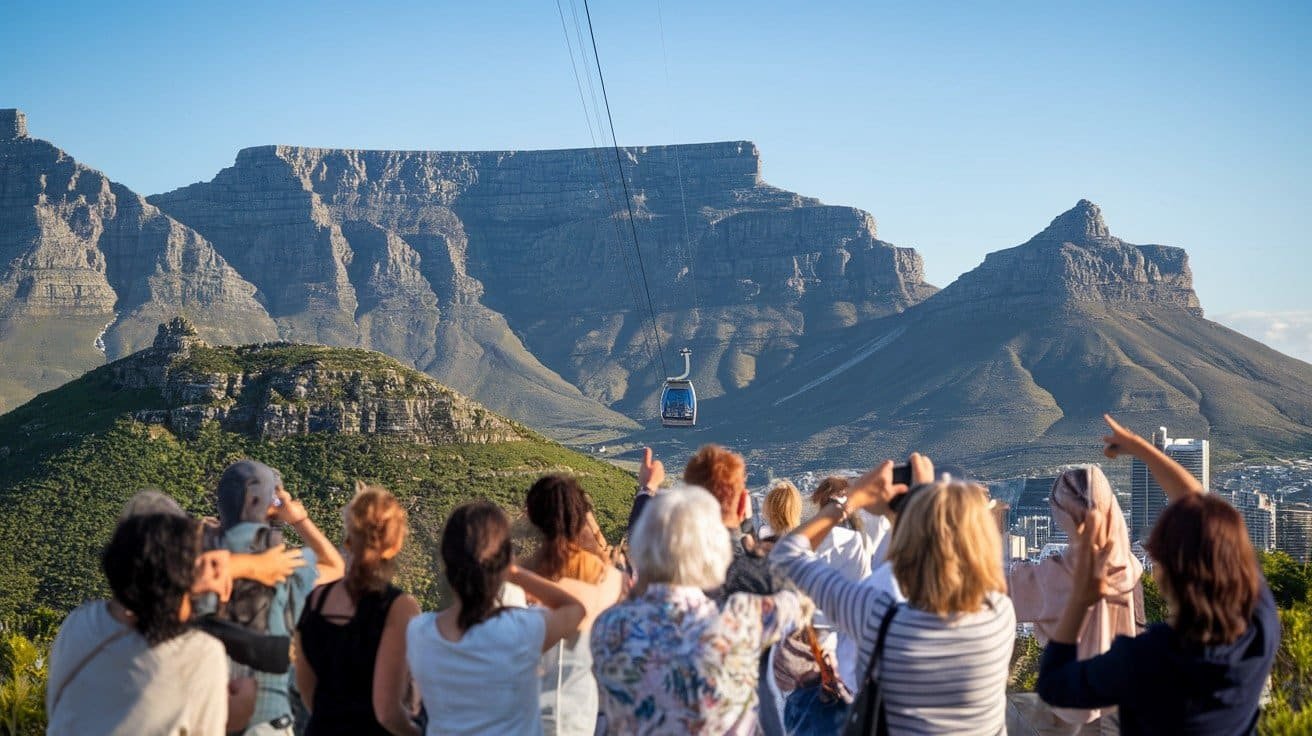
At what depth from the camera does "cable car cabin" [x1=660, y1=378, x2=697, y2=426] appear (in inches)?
1205

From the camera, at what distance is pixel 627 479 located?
54844mm

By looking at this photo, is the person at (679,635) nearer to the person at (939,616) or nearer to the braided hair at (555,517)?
the person at (939,616)

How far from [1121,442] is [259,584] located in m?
3.43

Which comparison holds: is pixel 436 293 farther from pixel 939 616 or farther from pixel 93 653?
pixel 939 616

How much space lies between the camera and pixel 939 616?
470 cm

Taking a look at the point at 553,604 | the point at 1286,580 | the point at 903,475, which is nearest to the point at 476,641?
the point at 553,604

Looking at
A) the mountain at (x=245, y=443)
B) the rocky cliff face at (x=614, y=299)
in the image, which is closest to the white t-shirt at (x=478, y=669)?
the mountain at (x=245, y=443)

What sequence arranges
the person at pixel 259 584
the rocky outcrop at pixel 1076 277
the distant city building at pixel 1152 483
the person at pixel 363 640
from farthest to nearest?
the rocky outcrop at pixel 1076 277
the distant city building at pixel 1152 483
the person at pixel 259 584
the person at pixel 363 640

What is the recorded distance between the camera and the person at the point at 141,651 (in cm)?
443

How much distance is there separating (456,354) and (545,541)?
169m

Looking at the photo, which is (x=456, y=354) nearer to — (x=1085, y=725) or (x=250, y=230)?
(x=250, y=230)

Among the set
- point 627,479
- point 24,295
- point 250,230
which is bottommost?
point 627,479

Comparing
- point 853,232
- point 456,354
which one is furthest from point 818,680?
point 853,232

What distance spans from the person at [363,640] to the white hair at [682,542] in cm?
98
